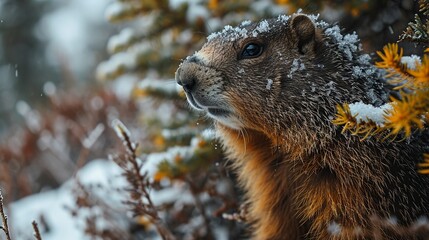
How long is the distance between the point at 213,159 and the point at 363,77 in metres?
1.51

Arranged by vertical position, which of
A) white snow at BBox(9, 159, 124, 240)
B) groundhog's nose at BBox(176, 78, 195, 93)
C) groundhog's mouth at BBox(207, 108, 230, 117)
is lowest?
groundhog's mouth at BBox(207, 108, 230, 117)

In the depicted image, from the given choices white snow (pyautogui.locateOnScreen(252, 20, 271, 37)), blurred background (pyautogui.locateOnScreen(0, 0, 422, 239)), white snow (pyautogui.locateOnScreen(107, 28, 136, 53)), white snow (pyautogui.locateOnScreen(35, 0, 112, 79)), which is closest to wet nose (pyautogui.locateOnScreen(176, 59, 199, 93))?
white snow (pyautogui.locateOnScreen(252, 20, 271, 37))

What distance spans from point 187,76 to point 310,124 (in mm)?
727

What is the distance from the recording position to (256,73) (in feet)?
9.01

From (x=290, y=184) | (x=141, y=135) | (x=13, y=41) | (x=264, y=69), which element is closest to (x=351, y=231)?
(x=290, y=184)

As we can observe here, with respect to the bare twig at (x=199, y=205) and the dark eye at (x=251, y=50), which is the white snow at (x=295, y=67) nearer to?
the dark eye at (x=251, y=50)

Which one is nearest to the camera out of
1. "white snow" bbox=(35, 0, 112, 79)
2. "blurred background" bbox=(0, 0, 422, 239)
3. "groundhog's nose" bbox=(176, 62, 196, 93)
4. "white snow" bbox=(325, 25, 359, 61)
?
"groundhog's nose" bbox=(176, 62, 196, 93)

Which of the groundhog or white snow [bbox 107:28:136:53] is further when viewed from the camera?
white snow [bbox 107:28:136:53]

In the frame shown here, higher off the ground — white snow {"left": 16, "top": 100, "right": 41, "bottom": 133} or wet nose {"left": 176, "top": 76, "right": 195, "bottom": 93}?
white snow {"left": 16, "top": 100, "right": 41, "bottom": 133}

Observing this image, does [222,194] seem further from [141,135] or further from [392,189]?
[141,135]

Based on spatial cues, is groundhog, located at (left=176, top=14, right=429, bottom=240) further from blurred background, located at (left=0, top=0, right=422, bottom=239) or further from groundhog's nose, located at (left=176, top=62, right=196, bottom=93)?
blurred background, located at (left=0, top=0, right=422, bottom=239)

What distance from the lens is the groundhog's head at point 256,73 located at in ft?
8.80

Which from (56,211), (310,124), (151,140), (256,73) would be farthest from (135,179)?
(56,211)

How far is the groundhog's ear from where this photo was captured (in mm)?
2756
